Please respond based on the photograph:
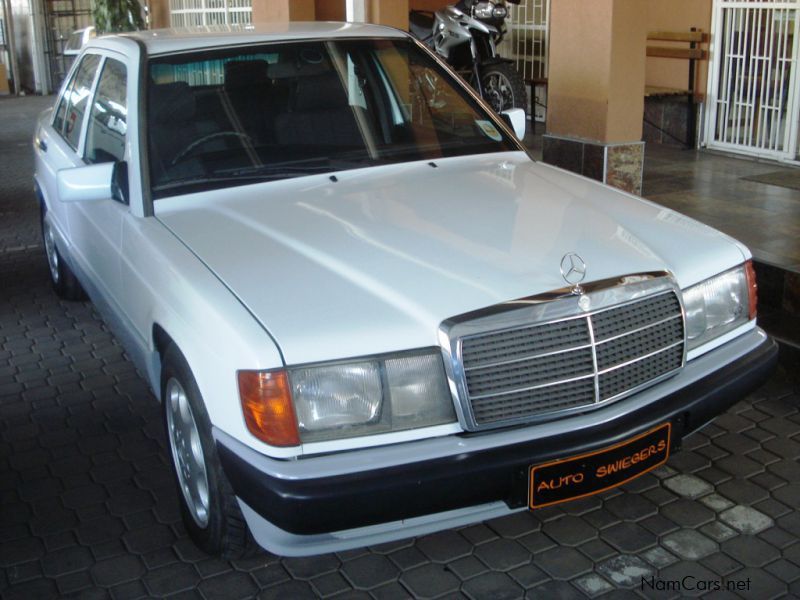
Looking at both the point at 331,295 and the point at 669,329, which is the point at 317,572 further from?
the point at 669,329

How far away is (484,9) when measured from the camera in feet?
36.3

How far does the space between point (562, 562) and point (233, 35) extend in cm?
259

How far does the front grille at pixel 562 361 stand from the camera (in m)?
2.82

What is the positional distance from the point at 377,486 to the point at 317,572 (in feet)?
2.45

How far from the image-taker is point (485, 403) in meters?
2.83

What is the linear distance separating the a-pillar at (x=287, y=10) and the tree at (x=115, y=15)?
595cm

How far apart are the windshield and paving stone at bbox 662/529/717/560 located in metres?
1.87

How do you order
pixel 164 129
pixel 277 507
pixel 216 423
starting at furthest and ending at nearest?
pixel 164 129 < pixel 216 423 < pixel 277 507

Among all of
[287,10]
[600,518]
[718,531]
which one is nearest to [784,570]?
[718,531]

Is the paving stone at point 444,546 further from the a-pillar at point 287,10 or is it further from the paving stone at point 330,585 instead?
the a-pillar at point 287,10

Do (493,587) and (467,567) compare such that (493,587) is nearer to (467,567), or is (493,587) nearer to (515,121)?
(467,567)

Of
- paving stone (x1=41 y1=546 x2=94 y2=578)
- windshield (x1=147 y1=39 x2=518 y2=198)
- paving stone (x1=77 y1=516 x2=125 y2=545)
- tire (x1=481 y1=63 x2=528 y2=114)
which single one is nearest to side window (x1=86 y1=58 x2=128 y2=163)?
windshield (x1=147 y1=39 x2=518 y2=198)

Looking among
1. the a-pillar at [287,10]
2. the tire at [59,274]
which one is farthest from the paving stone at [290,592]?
the a-pillar at [287,10]

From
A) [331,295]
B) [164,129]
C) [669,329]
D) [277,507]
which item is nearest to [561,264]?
[669,329]
